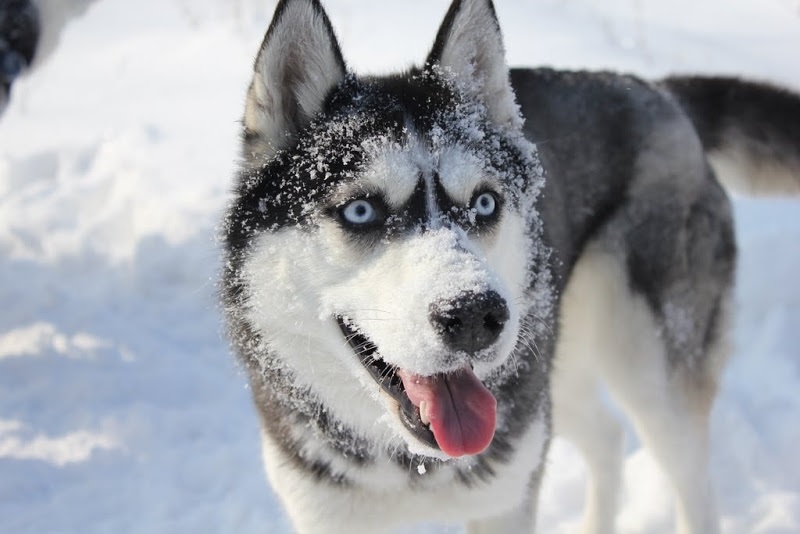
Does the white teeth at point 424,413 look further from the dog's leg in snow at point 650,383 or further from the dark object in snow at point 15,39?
the dark object in snow at point 15,39

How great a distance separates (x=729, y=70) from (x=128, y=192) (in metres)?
4.17

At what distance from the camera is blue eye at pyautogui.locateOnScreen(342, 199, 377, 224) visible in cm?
170

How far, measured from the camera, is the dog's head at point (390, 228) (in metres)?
1.53

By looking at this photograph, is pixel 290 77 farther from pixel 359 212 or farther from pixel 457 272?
pixel 457 272

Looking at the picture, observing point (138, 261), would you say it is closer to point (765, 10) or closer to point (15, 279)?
point (15, 279)

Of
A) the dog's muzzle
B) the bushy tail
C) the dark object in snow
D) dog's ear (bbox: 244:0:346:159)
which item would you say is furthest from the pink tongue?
the dark object in snow

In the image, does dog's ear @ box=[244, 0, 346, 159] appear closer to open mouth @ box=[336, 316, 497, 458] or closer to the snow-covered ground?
the snow-covered ground

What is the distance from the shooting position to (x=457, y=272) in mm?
1498

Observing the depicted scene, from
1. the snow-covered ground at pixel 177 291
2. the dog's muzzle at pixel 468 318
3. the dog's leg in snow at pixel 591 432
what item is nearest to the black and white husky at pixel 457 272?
the dog's muzzle at pixel 468 318

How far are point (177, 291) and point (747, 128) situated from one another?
284cm

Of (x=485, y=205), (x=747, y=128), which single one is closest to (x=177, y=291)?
(x=485, y=205)

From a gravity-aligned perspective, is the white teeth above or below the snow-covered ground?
below

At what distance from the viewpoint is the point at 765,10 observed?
7.15 m

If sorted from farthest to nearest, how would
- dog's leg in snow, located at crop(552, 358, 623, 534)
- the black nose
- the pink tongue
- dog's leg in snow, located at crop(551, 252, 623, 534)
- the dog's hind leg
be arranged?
dog's leg in snow, located at crop(552, 358, 623, 534)
dog's leg in snow, located at crop(551, 252, 623, 534)
the dog's hind leg
the pink tongue
the black nose
